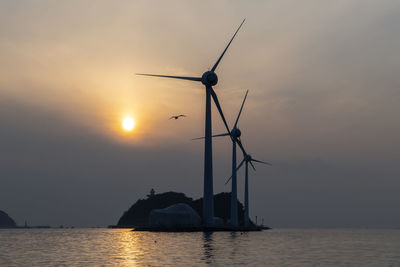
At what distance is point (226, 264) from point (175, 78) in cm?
9956

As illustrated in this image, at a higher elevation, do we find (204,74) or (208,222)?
(204,74)

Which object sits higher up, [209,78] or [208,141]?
[209,78]

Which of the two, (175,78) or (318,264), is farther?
(175,78)

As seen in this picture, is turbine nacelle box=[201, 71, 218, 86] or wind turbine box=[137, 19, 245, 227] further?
turbine nacelle box=[201, 71, 218, 86]

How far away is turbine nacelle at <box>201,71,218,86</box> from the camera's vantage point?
6344 inches

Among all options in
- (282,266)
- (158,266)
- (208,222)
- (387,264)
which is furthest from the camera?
(208,222)

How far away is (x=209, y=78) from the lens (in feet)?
529

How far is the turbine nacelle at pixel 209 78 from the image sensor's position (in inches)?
6344

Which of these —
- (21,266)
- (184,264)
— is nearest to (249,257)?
(184,264)

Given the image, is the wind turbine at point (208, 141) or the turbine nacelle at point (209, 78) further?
the turbine nacelle at point (209, 78)

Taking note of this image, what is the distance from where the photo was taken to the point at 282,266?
68.8m

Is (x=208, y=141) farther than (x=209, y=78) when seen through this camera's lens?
No

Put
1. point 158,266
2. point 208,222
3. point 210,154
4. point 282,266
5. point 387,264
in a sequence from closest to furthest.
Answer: point 158,266
point 282,266
point 387,264
point 210,154
point 208,222

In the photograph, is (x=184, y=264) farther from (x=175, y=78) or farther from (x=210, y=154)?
(x=175, y=78)
